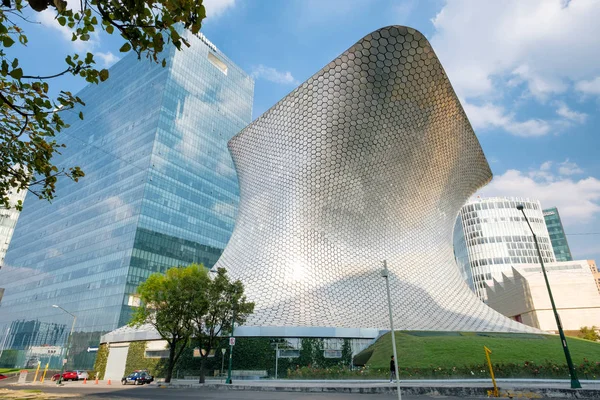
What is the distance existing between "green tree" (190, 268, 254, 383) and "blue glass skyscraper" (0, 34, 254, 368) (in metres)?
39.7

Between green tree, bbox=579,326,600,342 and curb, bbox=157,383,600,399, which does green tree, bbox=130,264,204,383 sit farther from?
green tree, bbox=579,326,600,342

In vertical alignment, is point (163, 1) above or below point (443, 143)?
below

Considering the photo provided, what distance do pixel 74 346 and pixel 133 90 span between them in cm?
5371

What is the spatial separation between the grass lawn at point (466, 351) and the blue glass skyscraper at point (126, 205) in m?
47.6

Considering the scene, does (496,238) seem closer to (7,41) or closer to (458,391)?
(458,391)

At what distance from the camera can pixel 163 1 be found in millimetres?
3840

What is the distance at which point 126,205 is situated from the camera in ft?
216

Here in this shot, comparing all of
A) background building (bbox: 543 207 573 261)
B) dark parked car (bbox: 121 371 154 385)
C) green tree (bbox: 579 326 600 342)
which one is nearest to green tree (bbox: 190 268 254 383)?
dark parked car (bbox: 121 371 154 385)

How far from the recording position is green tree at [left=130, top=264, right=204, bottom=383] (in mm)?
23344

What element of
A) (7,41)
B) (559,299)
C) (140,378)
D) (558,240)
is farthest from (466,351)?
(558,240)

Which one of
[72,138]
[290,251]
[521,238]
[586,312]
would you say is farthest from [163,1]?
[72,138]

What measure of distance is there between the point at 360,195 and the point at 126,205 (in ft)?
162

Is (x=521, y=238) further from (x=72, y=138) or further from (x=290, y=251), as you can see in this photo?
(x=72, y=138)

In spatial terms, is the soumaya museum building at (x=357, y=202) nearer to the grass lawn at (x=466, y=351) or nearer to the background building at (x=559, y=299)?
the grass lawn at (x=466, y=351)
